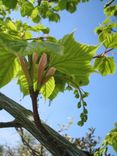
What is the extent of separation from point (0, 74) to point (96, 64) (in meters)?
0.52

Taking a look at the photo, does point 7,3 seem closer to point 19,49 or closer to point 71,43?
point 71,43

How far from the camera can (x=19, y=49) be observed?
0.71m

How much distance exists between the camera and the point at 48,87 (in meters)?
1.23

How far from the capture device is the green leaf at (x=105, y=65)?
141 centimetres

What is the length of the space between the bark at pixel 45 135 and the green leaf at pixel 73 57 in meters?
0.21

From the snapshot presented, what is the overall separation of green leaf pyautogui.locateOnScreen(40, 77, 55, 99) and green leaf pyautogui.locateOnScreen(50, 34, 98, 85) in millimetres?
193

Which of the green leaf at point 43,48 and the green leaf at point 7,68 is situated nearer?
the green leaf at point 43,48

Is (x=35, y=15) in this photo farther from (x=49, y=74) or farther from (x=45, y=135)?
(x=45, y=135)

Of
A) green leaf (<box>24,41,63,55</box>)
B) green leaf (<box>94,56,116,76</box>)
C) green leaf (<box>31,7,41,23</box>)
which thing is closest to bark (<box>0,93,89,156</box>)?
green leaf (<box>24,41,63,55</box>)

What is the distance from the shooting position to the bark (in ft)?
2.96

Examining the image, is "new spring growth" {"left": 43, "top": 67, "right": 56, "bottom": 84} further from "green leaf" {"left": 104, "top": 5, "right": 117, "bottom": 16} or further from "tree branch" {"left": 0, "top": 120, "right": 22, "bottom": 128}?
"green leaf" {"left": 104, "top": 5, "right": 117, "bottom": 16}

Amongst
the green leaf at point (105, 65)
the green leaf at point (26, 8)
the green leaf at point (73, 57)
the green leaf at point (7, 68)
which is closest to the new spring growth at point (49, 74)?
the green leaf at point (73, 57)

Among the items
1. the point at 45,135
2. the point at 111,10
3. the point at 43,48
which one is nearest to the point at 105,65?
the point at 45,135

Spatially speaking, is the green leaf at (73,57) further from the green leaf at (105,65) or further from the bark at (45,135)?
the green leaf at (105,65)
